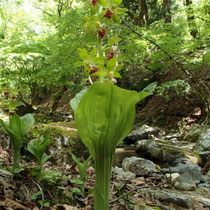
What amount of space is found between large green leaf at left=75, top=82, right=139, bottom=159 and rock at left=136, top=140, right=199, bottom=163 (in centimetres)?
371

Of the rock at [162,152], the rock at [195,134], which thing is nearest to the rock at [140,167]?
the rock at [162,152]

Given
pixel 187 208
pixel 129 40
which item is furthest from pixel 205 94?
pixel 187 208

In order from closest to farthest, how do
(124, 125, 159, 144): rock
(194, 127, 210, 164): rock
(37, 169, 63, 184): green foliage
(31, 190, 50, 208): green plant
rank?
(31, 190, 50, 208): green plant
(37, 169, 63, 184): green foliage
(194, 127, 210, 164): rock
(124, 125, 159, 144): rock

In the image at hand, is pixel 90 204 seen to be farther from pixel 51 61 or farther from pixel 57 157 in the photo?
pixel 51 61

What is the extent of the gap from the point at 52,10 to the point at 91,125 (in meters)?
13.1

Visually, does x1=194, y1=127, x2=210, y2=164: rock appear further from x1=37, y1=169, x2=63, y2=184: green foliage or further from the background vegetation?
x1=37, y1=169, x2=63, y2=184: green foliage

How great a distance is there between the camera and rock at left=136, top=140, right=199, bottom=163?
170 inches

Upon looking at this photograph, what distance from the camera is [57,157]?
3.23 meters

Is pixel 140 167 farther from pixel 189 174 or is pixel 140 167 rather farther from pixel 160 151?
pixel 160 151

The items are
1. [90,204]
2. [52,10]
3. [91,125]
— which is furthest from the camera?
[52,10]

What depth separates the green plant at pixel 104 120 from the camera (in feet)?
2.63

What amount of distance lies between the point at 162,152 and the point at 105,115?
4.15 m

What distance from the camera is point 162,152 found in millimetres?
4680

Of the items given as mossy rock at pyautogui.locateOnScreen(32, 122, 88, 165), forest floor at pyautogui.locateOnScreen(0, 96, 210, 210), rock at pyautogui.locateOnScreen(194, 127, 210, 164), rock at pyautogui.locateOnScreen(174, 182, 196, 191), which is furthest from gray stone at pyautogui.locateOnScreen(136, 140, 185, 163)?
forest floor at pyautogui.locateOnScreen(0, 96, 210, 210)
